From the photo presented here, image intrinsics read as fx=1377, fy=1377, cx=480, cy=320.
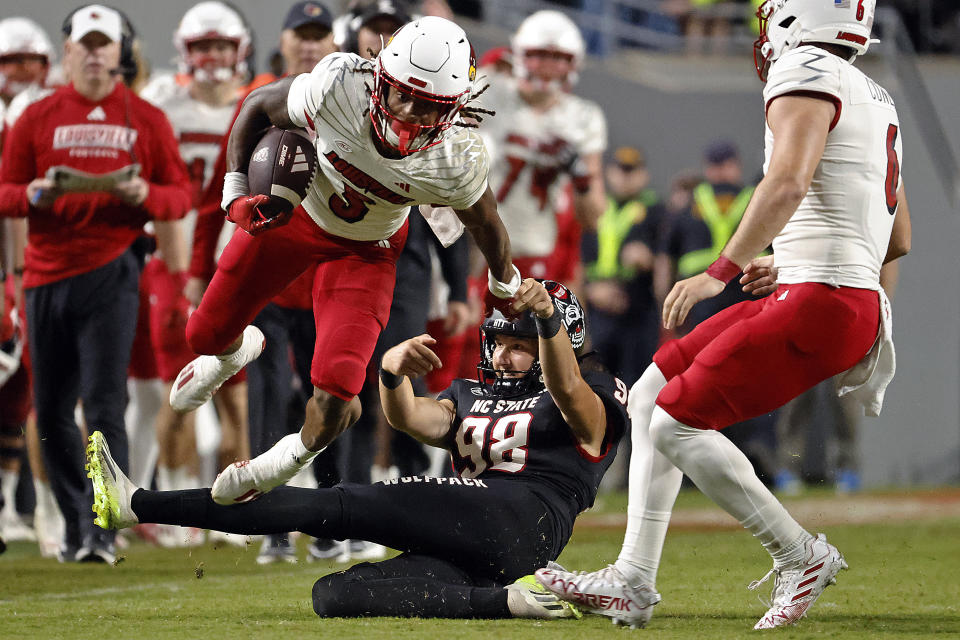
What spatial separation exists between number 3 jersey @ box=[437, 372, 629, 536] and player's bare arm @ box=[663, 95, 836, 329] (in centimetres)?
73

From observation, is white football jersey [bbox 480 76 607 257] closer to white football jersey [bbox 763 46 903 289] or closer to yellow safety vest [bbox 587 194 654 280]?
yellow safety vest [bbox 587 194 654 280]

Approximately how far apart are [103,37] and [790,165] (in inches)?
130

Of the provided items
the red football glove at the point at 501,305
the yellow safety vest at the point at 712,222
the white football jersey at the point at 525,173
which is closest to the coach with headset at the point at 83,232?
the red football glove at the point at 501,305

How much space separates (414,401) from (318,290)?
0.62 m

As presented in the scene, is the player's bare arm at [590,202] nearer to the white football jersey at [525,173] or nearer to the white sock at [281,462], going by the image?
the white football jersey at [525,173]

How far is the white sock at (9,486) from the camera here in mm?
6926

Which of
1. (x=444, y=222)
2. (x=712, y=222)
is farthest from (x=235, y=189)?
(x=712, y=222)

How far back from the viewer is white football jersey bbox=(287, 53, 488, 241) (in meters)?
4.04

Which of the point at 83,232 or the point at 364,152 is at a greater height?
the point at 364,152

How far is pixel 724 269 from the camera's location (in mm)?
3514

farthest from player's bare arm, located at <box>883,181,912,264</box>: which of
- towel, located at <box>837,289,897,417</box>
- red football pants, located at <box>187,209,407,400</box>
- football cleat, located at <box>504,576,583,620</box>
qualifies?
red football pants, located at <box>187,209,407,400</box>

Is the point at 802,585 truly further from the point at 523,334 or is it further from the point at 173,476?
the point at 173,476

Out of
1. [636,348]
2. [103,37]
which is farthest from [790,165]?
[636,348]

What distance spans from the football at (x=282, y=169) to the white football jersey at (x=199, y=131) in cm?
248
